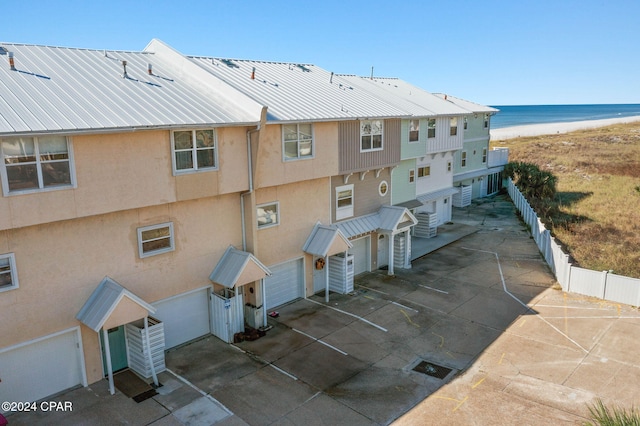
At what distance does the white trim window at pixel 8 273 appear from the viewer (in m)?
12.1

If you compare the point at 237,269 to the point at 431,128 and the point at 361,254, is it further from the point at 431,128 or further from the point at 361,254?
the point at 431,128

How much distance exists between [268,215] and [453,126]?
684 inches

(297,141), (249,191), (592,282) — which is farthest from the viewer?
(592,282)

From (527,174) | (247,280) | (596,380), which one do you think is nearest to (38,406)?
(247,280)

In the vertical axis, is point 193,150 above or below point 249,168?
above

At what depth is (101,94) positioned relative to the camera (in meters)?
14.4

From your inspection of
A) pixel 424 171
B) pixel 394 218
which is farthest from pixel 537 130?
pixel 394 218

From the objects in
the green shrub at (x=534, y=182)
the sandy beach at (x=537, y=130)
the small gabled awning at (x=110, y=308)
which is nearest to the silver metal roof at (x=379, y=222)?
the small gabled awning at (x=110, y=308)

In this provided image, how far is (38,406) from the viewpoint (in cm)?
1295

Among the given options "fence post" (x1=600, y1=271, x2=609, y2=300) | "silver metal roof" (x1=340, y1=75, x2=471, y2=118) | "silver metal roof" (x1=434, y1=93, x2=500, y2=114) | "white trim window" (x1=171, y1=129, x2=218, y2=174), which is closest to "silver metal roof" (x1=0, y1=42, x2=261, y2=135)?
"white trim window" (x1=171, y1=129, x2=218, y2=174)

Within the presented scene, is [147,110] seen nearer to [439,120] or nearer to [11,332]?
[11,332]

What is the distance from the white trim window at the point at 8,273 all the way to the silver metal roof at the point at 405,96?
18.5 metres

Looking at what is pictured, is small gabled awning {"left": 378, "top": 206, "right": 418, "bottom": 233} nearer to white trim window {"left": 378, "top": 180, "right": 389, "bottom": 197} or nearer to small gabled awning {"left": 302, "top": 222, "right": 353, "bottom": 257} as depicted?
white trim window {"left": 378, "top": 180, "right": 389, "bottom": 197}

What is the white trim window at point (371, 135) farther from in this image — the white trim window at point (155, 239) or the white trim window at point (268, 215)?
the white trim window at point (155, 239)
